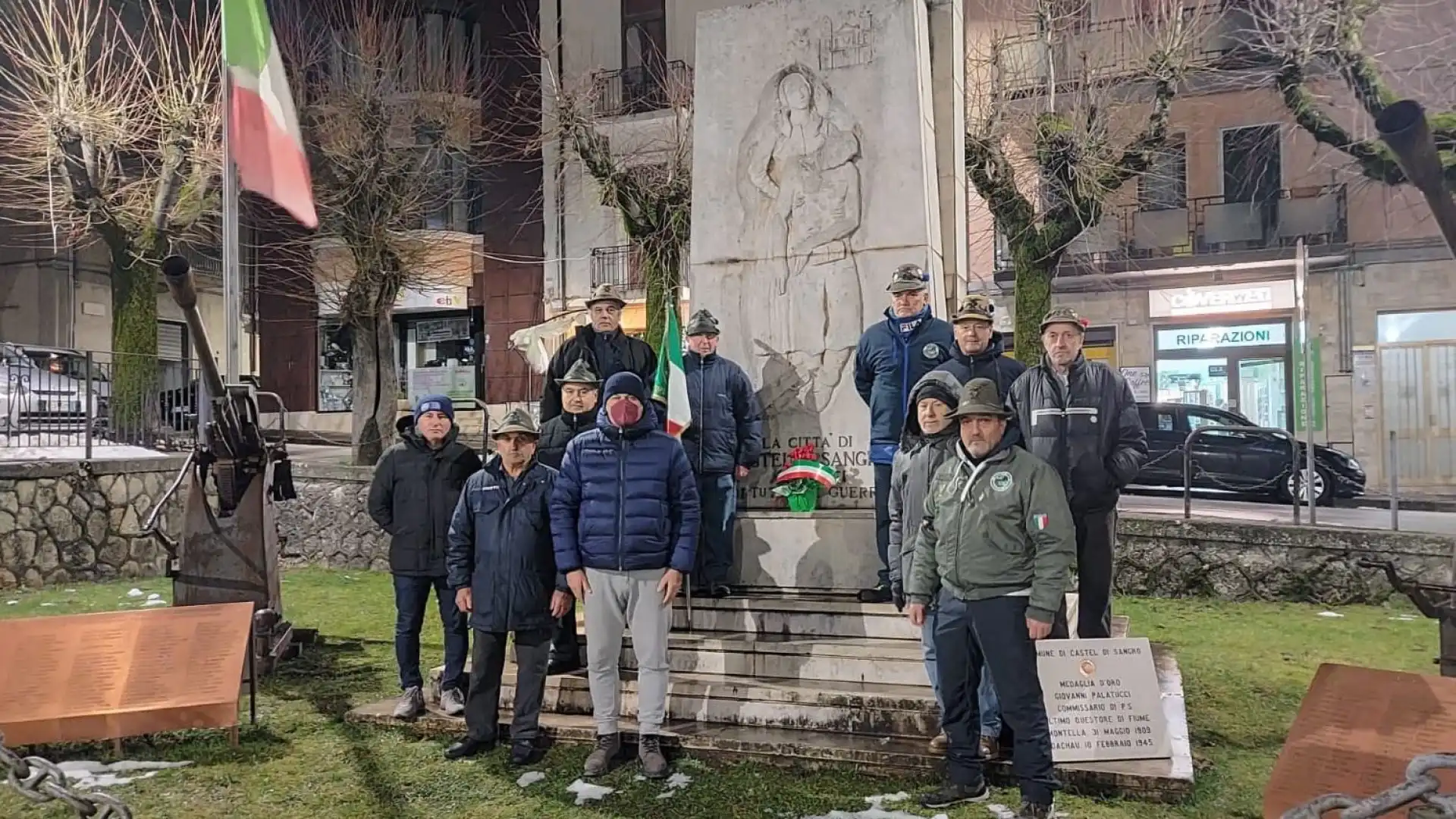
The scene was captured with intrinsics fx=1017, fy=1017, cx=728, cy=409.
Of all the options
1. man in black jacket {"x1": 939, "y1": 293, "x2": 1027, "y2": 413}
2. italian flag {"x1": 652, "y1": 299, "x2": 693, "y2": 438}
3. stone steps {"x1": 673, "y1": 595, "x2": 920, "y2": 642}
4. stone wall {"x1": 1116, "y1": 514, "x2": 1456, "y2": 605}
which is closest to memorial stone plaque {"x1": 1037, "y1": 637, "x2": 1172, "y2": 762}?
stone steps {"x1": 673, "y1": 595, "x2": 920, "y2": 642}

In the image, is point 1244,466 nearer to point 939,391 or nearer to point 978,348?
point 978,348

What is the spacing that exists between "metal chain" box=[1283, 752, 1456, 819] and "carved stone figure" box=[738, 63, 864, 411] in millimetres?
4420

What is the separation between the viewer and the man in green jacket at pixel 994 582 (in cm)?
395

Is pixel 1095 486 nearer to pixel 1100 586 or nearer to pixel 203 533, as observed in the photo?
pixel 1100 586

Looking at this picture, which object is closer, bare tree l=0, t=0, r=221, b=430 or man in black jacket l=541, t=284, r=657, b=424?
man in black jacket l=541, t=284, r=657, b=424

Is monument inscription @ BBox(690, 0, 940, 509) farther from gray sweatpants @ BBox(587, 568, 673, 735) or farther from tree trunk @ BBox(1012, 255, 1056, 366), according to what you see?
tree trunk @ BBox(1012, 255, 1056, 366)

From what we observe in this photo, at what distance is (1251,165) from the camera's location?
62.3 feet

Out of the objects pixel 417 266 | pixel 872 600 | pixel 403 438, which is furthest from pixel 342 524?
pixel 872 600

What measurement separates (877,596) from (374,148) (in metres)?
12.3

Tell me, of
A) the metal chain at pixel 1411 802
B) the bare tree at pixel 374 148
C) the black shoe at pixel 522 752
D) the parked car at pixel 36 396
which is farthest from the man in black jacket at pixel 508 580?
the bare tree at pixel 374 148

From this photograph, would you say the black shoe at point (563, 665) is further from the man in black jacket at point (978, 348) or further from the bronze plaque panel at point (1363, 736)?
the bronze plaque panel at point (1363, 736)

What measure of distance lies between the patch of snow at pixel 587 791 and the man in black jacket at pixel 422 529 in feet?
4.01

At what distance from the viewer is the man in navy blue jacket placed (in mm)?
5633

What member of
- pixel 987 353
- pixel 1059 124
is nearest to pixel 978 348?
pixel 987 353
